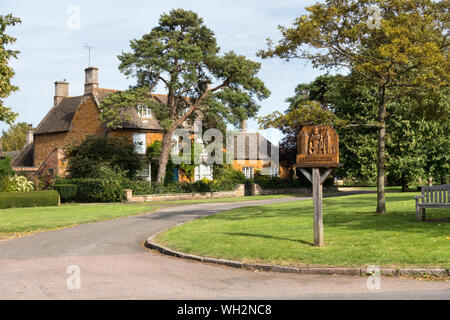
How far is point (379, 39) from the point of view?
18500mm

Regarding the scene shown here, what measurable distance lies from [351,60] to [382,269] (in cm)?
1172

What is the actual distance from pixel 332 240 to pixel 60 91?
1717 inches

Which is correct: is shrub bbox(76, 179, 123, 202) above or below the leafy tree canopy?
below

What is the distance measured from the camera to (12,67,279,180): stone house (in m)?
41.9

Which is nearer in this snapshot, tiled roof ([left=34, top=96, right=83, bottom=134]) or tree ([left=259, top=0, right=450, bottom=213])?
tree ([left=259, top=0, right=450, bottom=213])

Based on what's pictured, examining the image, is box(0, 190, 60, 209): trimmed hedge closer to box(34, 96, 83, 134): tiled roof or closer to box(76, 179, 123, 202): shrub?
box(76, 179, 123, 202): shrub

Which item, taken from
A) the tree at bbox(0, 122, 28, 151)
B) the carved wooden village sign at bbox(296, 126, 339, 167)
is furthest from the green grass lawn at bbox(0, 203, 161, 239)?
the tree at bbox(0, 122, 28, 151)

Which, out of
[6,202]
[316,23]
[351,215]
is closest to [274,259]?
[351,215]

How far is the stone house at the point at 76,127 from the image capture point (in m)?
41.9

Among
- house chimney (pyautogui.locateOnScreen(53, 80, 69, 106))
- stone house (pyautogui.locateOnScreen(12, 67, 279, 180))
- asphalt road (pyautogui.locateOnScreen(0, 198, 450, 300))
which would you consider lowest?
asphalt road (pyautogui.locateOnScreen(0, 198, 450, 300))

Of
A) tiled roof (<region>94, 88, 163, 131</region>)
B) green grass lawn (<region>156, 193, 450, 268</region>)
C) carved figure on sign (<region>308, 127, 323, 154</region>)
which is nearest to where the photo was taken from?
green grass lawn (<region>156, 193, 450, 268</region>)

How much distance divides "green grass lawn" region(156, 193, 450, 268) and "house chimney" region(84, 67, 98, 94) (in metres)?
30.6

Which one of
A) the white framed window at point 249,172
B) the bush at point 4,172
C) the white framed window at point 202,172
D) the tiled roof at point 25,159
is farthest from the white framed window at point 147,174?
the tiled roof at point 25,159

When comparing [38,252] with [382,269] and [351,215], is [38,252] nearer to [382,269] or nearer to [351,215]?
[382,269]
